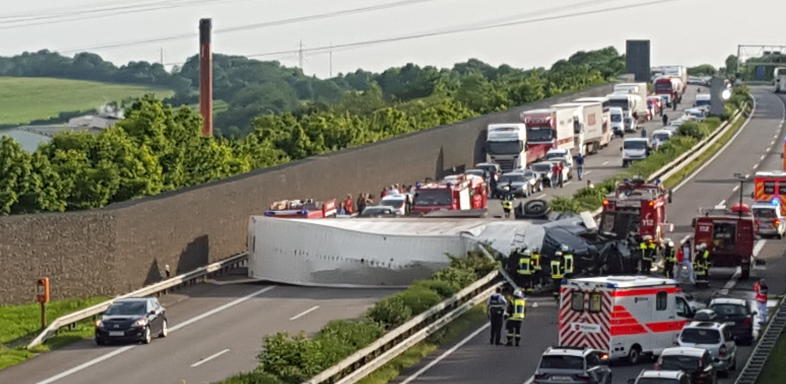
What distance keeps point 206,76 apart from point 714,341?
74.5m

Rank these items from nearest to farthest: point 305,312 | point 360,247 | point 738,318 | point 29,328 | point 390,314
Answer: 1. point 390,314
2. point 738,318
3. point 29,328
4. point 305,312
5. point 360,247

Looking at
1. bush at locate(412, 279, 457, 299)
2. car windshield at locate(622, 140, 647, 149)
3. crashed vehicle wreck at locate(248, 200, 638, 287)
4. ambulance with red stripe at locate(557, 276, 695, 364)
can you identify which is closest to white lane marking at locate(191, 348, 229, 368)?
bush at locate(412, 279, 457, 299)

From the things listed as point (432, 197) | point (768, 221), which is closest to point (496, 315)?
point (768, 221)

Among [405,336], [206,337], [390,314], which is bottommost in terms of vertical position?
[206,337]

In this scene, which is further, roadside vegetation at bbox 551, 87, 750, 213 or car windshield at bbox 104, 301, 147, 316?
roadside vegetation at bbox 551, 87, 750, 213

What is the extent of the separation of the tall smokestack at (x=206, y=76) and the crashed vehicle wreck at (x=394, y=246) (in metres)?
49.2

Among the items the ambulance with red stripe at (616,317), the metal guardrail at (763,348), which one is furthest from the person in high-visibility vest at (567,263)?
Result: the ambulance with red stripe at (616,317)

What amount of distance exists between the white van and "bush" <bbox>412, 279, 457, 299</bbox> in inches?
2186

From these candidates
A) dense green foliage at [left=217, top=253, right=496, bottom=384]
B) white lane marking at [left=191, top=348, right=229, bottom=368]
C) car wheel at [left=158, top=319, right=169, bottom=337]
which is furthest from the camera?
car wheel at [left=158, top=319, right=169, bottom=337]

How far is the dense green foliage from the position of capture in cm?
4009

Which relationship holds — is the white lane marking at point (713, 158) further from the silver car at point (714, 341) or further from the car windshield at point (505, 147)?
the silver car at point (714, 341)

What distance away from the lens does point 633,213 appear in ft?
219

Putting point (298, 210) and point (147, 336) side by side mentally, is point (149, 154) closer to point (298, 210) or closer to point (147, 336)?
point (298, 210)

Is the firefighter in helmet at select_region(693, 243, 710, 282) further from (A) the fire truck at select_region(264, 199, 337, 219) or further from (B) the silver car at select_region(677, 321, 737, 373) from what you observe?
(B) the silver car at select_region(677, 321, 737, 373)
